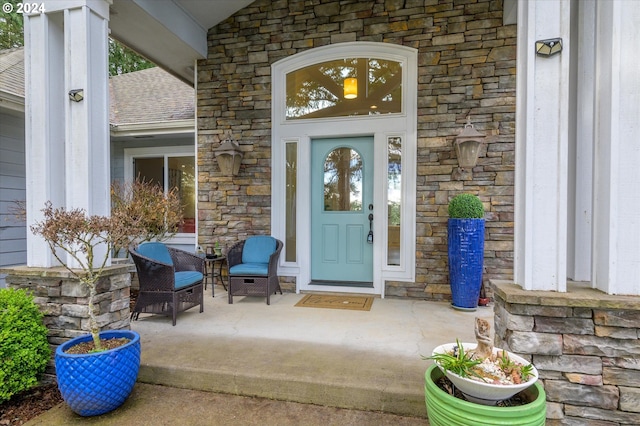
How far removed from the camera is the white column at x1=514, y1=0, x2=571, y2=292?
1856mm

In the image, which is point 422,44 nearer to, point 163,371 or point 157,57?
point 157,57

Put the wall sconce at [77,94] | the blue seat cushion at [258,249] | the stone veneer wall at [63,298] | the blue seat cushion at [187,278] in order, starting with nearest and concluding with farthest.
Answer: the stone veneer wall at [63,298], the wall sconce at [77,94], the blue seat cushion at [187,278], the blue seat cushion at [258,249]

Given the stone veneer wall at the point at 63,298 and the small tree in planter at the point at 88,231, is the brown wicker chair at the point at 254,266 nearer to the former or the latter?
the stone veneer wall at the point at 63,298

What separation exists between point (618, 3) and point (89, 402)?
11.9 ft

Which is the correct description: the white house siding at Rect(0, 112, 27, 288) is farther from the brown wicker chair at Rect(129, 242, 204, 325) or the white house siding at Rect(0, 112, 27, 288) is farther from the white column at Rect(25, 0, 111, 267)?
the white column at Rect(25, 0, 111, 267)

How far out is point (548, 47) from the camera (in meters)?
1.87

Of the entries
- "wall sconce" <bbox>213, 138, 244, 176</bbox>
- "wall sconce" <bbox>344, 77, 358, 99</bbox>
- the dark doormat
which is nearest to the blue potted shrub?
the dark doormat

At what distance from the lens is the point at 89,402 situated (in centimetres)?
192

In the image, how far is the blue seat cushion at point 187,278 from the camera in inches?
130

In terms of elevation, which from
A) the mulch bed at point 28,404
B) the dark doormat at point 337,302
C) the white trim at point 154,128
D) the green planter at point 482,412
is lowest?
the mulch bed at point 28,404

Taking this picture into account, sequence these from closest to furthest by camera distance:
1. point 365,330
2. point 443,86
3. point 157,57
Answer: point 365,330 < point 443,86 < point 157,57

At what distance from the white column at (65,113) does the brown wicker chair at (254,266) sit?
1.63 metres

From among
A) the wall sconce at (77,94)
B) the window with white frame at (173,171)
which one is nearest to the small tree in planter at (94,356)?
the wall sconce at (77,94)

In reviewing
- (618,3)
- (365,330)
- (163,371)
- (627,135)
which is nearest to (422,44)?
(618,3)
